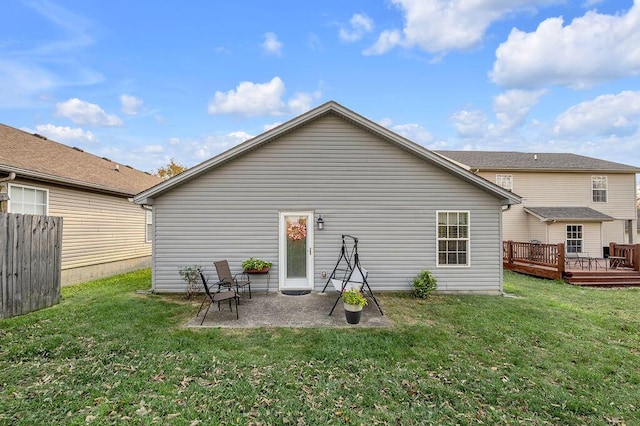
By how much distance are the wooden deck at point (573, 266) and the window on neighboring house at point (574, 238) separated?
2.46 meters

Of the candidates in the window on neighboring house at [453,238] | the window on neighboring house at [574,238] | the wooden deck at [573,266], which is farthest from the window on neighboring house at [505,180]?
the window on neighboring house at [453,238]

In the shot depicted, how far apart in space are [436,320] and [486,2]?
9806 millimetres

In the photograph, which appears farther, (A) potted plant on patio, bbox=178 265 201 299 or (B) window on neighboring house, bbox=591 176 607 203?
(B) window on neighboring house, bbox=591 176 607 203

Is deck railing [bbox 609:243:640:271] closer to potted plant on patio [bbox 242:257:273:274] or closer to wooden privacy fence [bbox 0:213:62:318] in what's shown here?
potted plant on patio [bbox 242:257:273:274]

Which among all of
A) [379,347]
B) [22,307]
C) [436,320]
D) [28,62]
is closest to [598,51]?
[436,320]

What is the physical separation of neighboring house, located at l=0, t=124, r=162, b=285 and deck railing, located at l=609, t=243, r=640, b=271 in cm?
1902

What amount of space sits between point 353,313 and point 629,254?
515 inches

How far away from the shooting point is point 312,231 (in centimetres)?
856

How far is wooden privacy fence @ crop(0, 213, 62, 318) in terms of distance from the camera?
19.7 ft

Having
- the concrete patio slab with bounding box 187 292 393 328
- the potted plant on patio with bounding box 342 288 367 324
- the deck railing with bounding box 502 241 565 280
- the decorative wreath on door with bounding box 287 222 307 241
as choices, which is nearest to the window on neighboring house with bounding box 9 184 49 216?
the concrete patio slab with bounding box 187 292 393 328

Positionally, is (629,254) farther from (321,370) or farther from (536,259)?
(321,370)

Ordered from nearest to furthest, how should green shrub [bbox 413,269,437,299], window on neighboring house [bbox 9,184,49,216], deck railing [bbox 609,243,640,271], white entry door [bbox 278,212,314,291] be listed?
window on neighboring house [bbox 9,184,49,216] → green shrub [bbox 413,269,437,299] → white entry door [bbox 278,212,314,291] → deck railing [bbox 609,243,640,271]

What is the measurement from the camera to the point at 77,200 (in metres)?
9.74

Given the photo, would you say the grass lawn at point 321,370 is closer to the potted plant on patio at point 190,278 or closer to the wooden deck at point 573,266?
the potted plant on patio at point 190,278
